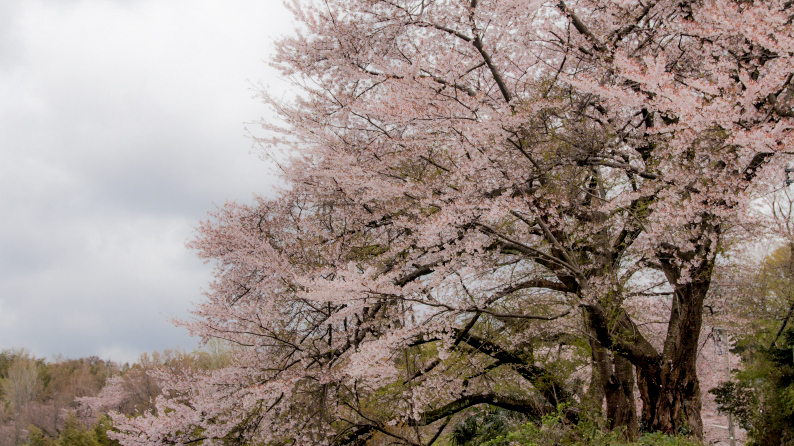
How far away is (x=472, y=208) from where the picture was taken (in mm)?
5211

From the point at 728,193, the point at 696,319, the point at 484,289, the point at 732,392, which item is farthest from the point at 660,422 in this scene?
the point at 732,392

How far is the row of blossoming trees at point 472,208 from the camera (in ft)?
16.9

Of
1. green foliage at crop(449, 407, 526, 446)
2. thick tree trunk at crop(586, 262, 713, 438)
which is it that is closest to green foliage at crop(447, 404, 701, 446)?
thick tree trunk at crop(586, 262, 713, 438)

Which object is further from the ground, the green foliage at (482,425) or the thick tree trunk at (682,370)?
the thick tree trunk at (682,370)

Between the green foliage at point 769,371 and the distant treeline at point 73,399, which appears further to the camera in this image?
the distant treeline at point 73,399

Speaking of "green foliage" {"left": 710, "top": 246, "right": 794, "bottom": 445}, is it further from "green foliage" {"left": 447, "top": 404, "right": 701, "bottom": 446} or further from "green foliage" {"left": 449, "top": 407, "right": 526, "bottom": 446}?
"green foliage" {"left": 447, "top": 404, "right": 701, "bottom": 446}

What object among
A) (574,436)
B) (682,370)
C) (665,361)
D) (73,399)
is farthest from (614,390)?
(73,399)

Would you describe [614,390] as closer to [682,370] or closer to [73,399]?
[682,370]

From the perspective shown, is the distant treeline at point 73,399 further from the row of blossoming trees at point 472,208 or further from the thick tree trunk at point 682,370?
the thick tree trunk at point 682,370

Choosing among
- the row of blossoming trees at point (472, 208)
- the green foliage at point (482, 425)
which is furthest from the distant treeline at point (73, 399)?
the row of blossoming trees at point (472, 208)

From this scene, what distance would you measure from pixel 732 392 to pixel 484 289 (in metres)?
7.97

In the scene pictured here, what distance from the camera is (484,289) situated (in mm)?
7180

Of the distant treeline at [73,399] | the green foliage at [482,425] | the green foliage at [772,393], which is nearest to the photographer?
the green foliage at [772,393]

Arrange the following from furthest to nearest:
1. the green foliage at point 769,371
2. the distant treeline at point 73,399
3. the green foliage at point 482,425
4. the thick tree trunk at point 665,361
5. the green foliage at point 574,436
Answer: the distant treeline at point 73,399 < the green foliage at point 482,425 < the green foliage at point 769,371 < the thick tree trunk at point 665,361 < the green foliage at point 574,436
